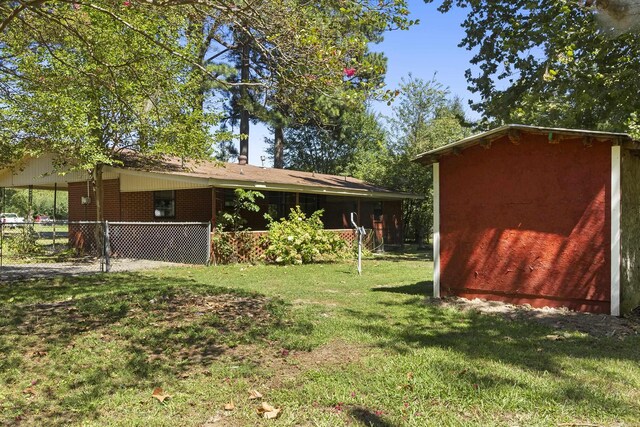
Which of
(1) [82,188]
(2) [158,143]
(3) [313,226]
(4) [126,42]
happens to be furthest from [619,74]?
(1) [82,188]

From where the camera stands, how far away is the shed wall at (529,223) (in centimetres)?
689

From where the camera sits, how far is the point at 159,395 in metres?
3.74

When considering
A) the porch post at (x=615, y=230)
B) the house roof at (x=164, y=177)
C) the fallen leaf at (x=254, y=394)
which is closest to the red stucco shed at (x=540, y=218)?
the porch post at (x=615, y=230)

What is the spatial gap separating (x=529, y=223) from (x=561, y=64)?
5769 millimetres

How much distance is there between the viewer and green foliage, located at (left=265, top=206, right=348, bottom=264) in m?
13.9

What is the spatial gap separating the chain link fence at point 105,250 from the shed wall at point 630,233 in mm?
9996

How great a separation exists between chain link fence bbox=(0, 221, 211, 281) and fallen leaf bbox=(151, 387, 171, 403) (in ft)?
26.4

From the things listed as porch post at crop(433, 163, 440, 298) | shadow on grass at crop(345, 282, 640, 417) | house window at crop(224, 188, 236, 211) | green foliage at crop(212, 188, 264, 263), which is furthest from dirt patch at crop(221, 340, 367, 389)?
house window at crop(224, 188, 236, 211)

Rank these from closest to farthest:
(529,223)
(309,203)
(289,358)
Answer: (289,358), (529,223), (309,203)

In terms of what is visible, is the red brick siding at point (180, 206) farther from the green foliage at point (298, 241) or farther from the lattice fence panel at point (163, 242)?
the green foliage at point (298, 241)

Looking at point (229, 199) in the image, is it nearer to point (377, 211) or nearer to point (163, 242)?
point (163, 242)

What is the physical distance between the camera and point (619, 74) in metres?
10.6

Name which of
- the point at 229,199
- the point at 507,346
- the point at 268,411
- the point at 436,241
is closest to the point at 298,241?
the point at 229,199

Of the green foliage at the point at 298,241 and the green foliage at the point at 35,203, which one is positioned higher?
the green foliage at the point at 35,203
